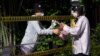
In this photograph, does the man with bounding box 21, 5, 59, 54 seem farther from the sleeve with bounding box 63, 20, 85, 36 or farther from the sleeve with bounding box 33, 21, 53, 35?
the sleeve with bounding box 63, 20, 85, 36

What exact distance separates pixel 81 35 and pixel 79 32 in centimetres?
13

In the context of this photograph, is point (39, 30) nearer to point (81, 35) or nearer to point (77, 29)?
point (77, 29)

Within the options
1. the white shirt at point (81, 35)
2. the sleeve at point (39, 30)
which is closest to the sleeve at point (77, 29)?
the white shirt at point (81, 35)

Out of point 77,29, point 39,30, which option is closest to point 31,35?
point 39,30

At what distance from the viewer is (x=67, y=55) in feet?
29.8

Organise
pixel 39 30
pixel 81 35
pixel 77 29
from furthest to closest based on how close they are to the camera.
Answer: pixel 81 35, pixel 77 29, pixel 39 30

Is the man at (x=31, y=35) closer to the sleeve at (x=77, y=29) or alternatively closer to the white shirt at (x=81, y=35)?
the sleeve at (x=77, y=29)

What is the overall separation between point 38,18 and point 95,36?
4.53 metres

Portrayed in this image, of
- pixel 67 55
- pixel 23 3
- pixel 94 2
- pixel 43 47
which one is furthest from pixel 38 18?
pixel 94 2

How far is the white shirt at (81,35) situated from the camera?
6.34 meters

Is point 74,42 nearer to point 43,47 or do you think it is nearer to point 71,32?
point 71,32

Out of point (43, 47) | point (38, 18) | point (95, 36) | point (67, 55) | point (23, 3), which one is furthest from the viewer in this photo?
point (23, 3)

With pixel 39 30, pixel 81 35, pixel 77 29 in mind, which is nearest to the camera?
pixel 39 30

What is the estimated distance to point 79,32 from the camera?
6367 millimetres
